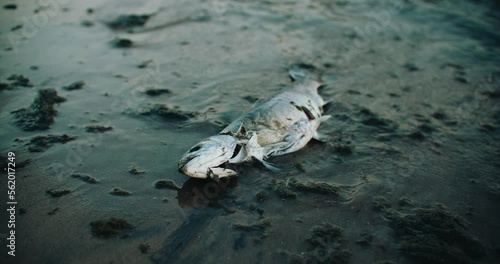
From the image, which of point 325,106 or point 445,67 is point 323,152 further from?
point 445,67

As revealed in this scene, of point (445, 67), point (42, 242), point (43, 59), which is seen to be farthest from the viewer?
point (445, 67)

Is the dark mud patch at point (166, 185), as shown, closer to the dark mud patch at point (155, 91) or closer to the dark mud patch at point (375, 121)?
the dark mud patch at point (155, 91)

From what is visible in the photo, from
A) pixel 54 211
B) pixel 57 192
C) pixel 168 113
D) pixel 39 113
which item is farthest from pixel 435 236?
pixel 39 113

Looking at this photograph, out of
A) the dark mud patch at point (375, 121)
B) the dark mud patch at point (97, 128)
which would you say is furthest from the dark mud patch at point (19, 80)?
the dark mud patch at point (375, 121)

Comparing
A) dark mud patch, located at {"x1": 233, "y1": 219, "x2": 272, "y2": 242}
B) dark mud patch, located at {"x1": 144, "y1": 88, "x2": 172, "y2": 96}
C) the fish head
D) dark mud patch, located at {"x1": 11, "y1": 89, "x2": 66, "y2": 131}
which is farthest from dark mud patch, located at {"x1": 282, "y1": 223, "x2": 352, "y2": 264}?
dark mud patch, located at {"x1": 11, "y1": 89, "x2": 66, "y2": 131}

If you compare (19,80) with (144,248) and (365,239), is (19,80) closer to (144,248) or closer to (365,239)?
(144,248)

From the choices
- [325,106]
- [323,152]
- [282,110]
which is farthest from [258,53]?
[323,152]
